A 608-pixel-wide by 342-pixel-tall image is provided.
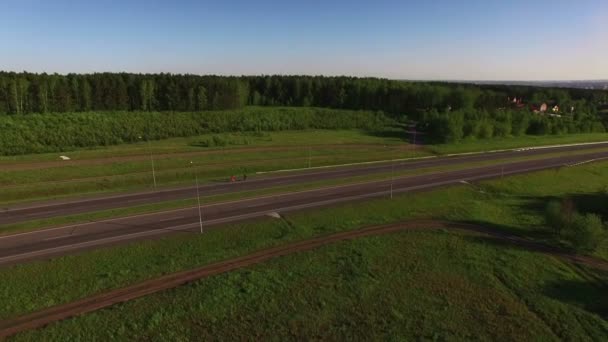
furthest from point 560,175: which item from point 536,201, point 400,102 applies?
point 400,102

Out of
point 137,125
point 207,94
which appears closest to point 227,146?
point 137,125

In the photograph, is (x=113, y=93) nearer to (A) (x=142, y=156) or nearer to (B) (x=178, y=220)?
(A) (x=142, y=156)

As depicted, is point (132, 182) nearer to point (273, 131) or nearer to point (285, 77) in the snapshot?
point (273, 131)

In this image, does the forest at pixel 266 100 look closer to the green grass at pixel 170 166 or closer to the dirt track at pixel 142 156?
the dirt track at pixel 142 156

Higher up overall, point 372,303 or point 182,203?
point 182,203

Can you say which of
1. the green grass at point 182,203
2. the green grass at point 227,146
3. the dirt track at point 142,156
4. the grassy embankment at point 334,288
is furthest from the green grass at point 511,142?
the grassy embankment at point 334,288

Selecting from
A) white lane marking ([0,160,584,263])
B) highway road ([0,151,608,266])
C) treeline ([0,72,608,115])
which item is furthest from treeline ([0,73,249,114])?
white lane marking ([0,160,584,263])
